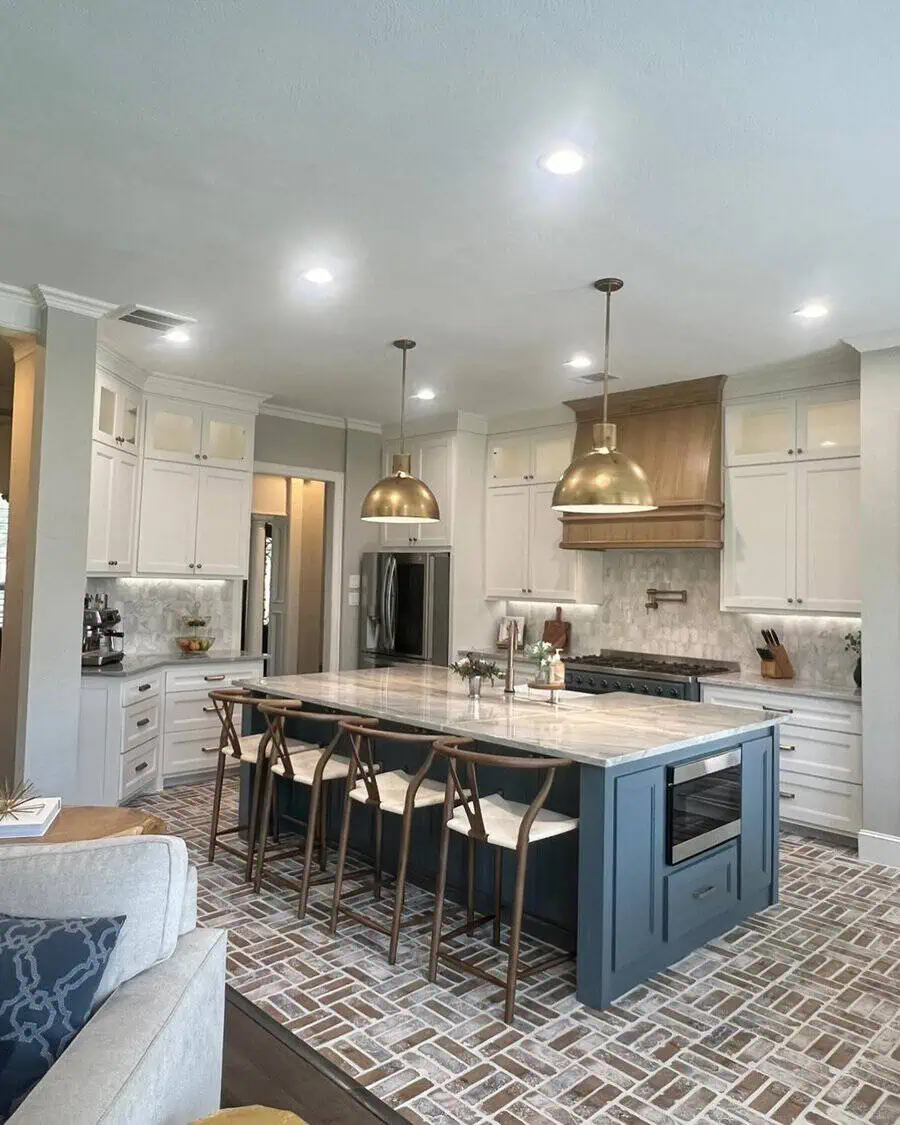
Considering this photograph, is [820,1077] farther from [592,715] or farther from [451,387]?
[451,387]

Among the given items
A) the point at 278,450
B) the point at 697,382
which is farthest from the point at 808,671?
the point at 278,450

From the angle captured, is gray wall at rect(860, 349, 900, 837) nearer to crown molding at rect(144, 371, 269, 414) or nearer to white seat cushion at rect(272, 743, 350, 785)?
white seat cushion at rect(272, 743, 350, 785)

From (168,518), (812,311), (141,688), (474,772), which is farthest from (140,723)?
(812,311)

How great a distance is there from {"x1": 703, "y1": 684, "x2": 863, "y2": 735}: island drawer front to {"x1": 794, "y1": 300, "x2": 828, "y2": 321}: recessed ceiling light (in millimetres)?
2017

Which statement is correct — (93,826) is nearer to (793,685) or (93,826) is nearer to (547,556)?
(793,685)

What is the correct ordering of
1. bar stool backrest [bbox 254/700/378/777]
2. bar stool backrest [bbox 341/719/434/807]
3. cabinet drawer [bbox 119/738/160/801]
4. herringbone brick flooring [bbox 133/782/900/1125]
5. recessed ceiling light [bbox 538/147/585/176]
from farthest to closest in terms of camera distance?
1. cabinet drawer [bbox 119/738/160/801]
2. bar stool backrest [bbox 254/700/378/777]
3. bar stool backrest [bbox 341/719/434/807]
4. recessed ceiling light [bbox 538/147/585/176]
5. herringbone brick flooring [bbox 133/782/900/1125]

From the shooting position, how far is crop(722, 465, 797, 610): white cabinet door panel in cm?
496

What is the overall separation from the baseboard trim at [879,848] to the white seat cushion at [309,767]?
2.76 m

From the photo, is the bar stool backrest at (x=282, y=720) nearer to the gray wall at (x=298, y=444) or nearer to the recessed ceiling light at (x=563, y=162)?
the recessed ceiling light at (x=563, y=162)

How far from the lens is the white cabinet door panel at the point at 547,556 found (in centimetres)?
618

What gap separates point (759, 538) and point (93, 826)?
4.14 m

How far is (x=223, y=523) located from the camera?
595 cm

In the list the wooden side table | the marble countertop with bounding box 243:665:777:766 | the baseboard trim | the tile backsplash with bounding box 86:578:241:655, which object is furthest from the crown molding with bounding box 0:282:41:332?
the baseboard trim

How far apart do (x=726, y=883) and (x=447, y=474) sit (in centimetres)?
405
